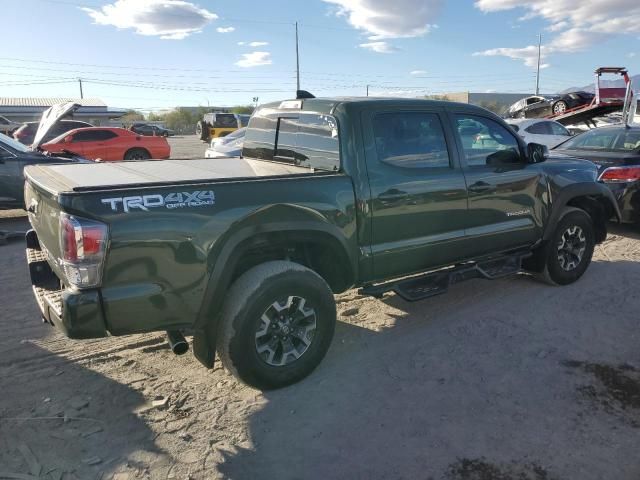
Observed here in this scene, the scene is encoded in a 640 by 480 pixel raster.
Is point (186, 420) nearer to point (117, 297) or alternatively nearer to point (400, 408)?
point (117, 297)

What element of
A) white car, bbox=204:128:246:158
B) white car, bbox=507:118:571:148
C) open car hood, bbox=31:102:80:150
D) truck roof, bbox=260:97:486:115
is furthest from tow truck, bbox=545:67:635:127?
open car hood, bbox=31:102:80:150

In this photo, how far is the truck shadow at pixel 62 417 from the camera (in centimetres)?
277

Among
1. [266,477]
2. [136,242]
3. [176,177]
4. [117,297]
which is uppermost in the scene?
[176,177]

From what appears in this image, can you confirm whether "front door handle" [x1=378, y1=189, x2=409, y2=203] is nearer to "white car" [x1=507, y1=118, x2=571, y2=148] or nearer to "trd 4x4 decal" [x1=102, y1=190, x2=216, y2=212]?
"trd 4x4 decal" [x1=102, y1=190, x2=216, y2=212]

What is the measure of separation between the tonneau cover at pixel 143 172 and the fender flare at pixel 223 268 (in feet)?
1.34

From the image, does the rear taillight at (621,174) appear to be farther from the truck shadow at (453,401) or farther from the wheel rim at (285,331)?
the wheel rim at (285,331)

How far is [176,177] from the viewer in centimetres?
345

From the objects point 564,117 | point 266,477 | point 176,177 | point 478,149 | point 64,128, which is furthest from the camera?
point 64,128

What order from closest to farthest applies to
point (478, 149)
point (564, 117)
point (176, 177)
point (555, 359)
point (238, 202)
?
point (238, 202) < point (176, 177) < point (555, 359) < point (478, 149) < point (564, 117)

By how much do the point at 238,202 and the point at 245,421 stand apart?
1.35 m

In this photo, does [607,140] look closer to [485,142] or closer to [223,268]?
[485,142]

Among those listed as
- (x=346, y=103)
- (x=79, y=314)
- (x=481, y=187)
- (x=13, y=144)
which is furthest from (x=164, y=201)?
(x=13, y=144)

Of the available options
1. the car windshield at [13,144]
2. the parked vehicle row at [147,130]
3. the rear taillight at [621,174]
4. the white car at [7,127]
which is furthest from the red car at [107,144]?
the parked vehicle row at [147,130]

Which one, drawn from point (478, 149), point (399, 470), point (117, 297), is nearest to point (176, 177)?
point (117, 297)
